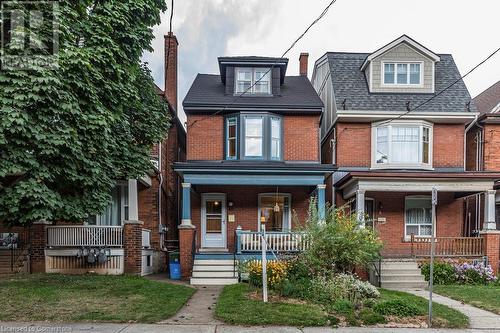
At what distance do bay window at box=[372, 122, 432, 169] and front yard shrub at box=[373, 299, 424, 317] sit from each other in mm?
8704

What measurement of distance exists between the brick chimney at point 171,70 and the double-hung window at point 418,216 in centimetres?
1181

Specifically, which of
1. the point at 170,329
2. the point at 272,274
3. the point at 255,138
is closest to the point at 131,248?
the point at 272,274

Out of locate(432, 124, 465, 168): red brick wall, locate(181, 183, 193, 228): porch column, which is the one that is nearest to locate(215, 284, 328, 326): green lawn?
locate(181, 183, 193, 228): porch column

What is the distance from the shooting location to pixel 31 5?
8.01 metres

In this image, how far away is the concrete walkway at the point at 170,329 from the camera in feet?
21.4

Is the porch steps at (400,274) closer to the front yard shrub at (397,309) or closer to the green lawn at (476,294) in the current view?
the green lawn at (476,294)

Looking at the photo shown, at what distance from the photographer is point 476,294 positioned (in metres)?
10.4

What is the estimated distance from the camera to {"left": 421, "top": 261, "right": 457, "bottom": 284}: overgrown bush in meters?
12.5

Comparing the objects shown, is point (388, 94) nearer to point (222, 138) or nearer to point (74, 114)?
point (222, 138)

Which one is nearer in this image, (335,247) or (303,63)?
(335,247)

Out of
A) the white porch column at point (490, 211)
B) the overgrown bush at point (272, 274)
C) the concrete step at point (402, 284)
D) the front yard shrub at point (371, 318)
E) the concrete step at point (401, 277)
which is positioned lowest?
the concrete step at point (402, 284)

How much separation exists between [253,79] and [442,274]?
10564 millimetres

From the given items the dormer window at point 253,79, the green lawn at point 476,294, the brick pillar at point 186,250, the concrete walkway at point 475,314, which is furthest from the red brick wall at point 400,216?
the brick pillar at point 186,250

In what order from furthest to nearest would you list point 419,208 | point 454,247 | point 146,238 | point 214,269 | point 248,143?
1. point 419,208
2. point 248,143
3. point 146,238
4. point 454,247
5. point 214,269
